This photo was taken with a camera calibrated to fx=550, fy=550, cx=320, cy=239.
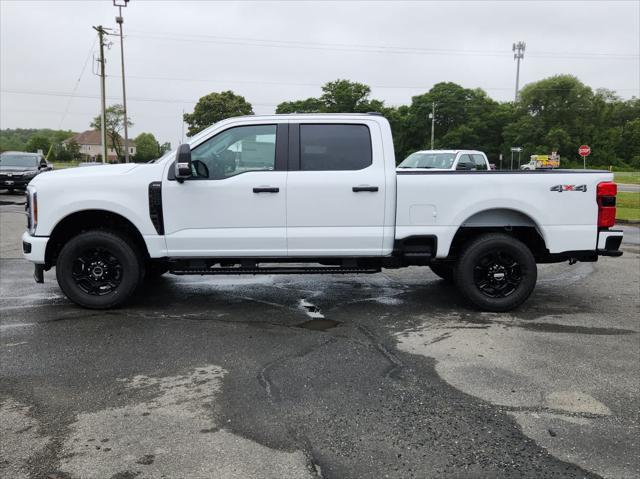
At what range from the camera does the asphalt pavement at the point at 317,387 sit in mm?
3020

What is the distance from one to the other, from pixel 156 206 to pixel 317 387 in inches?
110

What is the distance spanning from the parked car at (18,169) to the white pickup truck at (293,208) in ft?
55.4

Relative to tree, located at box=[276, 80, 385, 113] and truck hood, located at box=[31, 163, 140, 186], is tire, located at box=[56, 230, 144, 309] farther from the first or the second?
tree, located at box=[276, 80, 385, 113]

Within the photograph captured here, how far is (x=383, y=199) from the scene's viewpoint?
5758 millimetres

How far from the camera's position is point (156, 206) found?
225 inches

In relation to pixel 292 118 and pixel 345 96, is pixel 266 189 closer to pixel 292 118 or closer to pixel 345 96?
pixel 292 118

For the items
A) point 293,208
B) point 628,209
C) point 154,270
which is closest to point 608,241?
point 293,208

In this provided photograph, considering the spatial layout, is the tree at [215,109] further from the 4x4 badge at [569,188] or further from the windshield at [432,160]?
the 4x4 badge at [569,188]

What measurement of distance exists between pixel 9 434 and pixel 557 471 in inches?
123

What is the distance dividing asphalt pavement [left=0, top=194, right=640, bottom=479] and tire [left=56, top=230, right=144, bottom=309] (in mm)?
194

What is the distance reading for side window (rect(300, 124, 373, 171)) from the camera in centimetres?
581

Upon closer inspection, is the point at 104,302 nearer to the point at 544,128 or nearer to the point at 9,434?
the point at 9,434

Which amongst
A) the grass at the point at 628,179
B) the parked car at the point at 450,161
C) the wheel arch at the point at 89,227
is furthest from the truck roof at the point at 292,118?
the grass at the point at 628,179

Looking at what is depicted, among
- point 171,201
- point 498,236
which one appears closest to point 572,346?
point 498,236
